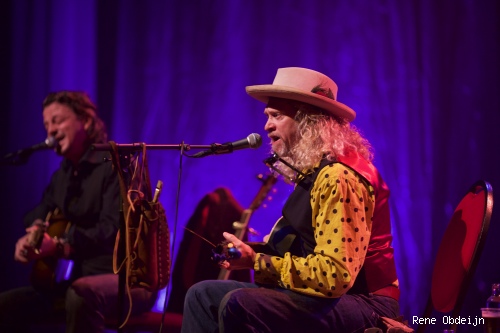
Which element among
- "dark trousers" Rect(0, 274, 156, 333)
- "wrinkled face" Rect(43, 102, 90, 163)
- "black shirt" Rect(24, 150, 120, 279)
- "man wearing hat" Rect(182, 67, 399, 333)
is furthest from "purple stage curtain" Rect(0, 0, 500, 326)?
"man wearing hat" Rect(182, 67, 399, 333)

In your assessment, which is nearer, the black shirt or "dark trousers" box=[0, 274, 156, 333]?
"dark trousers" box=[0, 274, 156, 333]

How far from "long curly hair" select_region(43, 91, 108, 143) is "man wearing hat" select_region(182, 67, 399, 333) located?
168cm

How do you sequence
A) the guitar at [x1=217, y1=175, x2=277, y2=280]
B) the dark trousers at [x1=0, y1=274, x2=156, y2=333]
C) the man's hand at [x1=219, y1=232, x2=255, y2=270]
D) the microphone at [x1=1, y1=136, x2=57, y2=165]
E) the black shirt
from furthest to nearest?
1. the guitar at [x1=217, y1=175, x2=277, y2=280]
2. the black shirt
3. the microphone at [x1=1, y1=136, x2=57, y2=165]
4. the dark trousers at [x1=0, y1=274, x2=156, y2=333]
5. the man's hand at [x1=219, y1=232, x2=255, y2=270]

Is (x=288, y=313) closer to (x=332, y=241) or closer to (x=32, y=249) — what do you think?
(x=332, y=241)

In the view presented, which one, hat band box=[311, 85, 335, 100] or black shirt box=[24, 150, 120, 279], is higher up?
hat band box=[311, 85, 335, 100]

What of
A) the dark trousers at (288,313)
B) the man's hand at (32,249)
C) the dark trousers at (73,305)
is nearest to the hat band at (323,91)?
the dark trousers at (288,313)

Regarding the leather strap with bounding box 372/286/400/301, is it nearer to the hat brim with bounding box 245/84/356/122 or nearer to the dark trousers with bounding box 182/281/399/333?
the dark trousers with bounding box 182/281/399/333

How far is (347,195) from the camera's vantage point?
253 cm

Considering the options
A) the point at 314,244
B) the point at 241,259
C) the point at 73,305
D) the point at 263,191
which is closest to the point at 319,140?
the point at 314,244

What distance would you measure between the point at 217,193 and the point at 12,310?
154 centimetres

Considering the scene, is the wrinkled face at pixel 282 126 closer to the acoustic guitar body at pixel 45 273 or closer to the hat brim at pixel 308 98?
the hat brim at pixel 308 98

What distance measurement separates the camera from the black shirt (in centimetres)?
384

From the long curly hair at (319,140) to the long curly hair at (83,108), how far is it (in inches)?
72.3

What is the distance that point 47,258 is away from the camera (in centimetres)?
391
